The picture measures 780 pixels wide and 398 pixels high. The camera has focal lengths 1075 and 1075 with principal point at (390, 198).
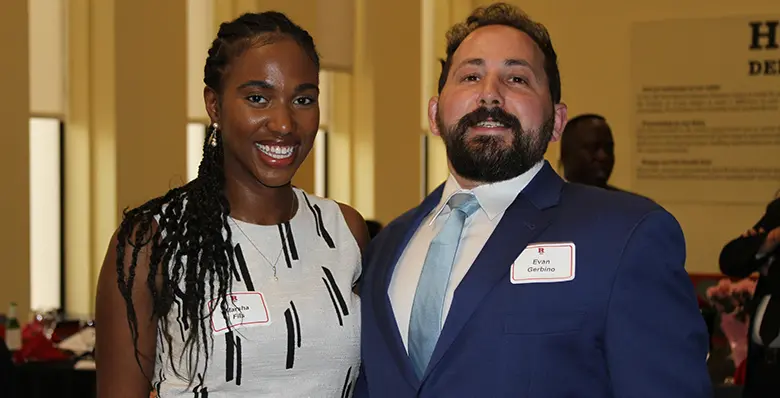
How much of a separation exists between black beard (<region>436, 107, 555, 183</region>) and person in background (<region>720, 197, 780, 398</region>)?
6.85 ft

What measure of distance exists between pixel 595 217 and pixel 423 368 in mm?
416

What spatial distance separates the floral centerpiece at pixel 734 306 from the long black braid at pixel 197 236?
3.15 meters

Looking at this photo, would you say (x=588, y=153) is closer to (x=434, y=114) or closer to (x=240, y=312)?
(x=434, y=114)

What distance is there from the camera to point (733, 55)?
10008 millimetres

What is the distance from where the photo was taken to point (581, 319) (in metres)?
1.83

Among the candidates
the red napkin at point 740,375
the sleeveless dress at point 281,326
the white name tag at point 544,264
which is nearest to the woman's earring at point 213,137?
the sleeveless dress at point 281,326

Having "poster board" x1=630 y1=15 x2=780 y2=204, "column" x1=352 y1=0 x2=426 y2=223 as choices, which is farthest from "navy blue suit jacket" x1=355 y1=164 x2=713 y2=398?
"poster board" x1=630 y1=15 x2=780 y2=204

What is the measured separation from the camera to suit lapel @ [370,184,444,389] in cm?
199

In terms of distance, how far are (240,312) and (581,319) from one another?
71 centimetres

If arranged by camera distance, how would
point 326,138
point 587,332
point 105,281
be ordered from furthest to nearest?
1. point 326,138
2. point 105,281
3. point 587,332

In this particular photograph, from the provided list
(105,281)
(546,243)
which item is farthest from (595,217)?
(105,281)

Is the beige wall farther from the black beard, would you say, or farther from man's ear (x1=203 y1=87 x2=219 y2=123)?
the black beard

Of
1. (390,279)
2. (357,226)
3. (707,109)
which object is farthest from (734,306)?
(707,109)

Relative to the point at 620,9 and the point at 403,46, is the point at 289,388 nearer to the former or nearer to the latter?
the point at 403,46
